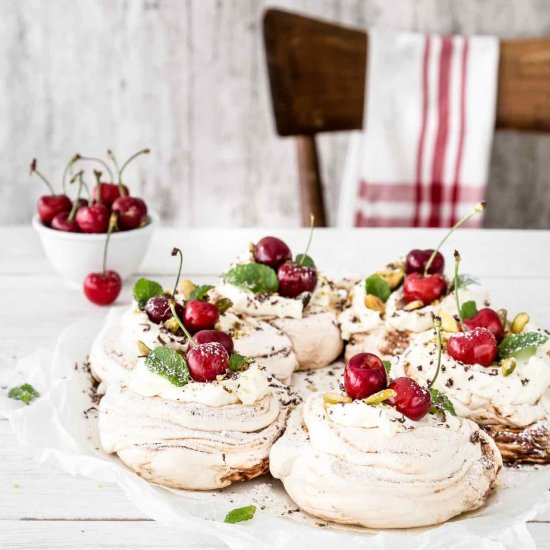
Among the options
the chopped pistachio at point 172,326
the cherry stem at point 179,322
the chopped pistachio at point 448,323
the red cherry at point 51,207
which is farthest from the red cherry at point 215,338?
the red cherry at point 51,207

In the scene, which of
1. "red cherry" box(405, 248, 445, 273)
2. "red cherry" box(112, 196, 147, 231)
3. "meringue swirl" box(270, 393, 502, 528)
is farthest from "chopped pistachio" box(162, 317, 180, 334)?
"red cherry" box(112, 196, 147, 231)

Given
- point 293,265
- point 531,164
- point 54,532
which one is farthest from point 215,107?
point 54,532

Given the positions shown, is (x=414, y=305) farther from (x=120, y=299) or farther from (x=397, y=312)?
(x=120, y=299)

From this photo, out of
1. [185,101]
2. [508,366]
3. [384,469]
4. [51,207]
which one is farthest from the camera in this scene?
[185,101]

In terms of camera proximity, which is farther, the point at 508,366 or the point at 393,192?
the point at 393,192

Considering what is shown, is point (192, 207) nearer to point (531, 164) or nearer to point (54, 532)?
point (531, 164)

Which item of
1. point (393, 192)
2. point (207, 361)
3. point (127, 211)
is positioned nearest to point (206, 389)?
point (207, 361)
